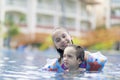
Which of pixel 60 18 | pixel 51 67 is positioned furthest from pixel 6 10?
pixel 51 67

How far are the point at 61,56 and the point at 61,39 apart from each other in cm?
34

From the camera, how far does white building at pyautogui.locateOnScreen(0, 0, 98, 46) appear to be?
5609cm

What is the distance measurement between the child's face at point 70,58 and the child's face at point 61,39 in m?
0.33

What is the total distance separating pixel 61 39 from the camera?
27.3ft

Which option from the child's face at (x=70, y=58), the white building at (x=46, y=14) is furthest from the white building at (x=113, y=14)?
the child's face at (x=70, y=58)

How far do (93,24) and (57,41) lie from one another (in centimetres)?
5837

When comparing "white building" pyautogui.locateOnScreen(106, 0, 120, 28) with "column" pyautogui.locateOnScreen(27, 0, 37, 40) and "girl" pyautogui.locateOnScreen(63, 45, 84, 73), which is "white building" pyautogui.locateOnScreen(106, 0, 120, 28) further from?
"girl" pyautogui.locateOnScreen(63, 45, 84, 73)

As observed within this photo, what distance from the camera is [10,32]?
5319cm

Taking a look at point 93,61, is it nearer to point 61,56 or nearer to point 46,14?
point 61,56

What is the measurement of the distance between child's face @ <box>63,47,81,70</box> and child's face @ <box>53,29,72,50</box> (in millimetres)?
330

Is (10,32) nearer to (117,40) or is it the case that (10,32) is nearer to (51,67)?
(117,40)

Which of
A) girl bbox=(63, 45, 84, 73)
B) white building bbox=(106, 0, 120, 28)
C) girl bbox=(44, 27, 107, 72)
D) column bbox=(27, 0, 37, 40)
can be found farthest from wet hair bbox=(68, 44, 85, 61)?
white building bbox=(106, 0, 120, 28)

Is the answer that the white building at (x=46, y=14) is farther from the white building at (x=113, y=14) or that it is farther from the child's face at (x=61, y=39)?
the child's face at (x=61, y=39)

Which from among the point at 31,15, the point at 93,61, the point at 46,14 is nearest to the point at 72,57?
the point at 93,61
